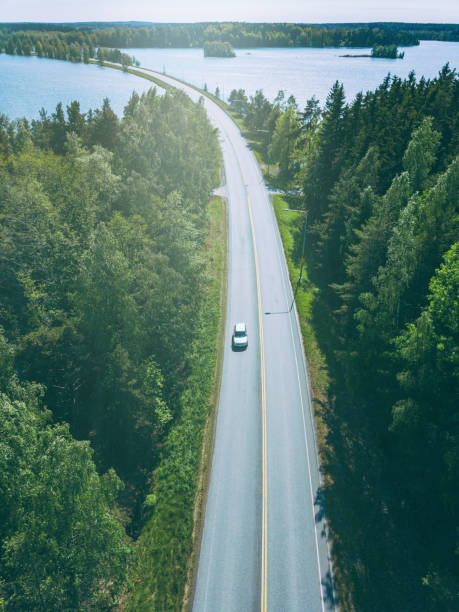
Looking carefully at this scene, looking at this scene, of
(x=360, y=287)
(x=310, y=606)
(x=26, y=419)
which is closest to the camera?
(x=26, y=419)

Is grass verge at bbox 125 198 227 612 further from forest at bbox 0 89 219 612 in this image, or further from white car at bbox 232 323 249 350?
white car at bbox 232 323 249 350

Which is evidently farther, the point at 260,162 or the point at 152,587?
the point at 260,162

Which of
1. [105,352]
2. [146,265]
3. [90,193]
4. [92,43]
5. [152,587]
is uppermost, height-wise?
[92,43]

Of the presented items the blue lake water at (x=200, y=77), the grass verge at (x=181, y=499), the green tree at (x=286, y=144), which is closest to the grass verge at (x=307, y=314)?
the grass verge at (x=181, y=499)

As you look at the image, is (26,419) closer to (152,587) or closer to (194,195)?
(152,587)

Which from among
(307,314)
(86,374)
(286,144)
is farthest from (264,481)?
(286,144)

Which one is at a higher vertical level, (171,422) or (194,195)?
(194,195)

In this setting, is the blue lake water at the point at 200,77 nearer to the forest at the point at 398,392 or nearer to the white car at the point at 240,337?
the white car at the point at 240,337

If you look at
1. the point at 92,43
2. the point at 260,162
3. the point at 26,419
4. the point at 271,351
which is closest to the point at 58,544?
the point at 26,419
